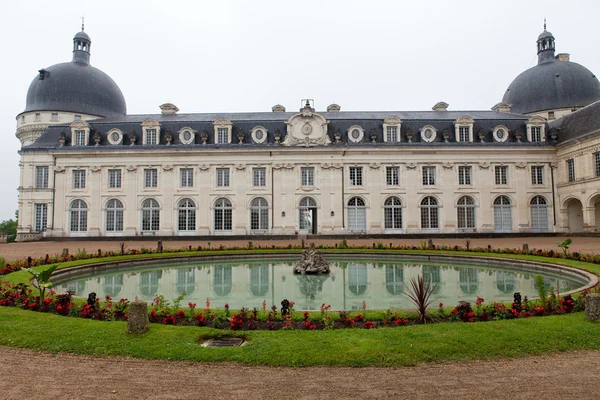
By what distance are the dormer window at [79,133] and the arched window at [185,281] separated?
29.4 m

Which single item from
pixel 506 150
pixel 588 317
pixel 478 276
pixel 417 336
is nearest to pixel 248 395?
pixel 417 336

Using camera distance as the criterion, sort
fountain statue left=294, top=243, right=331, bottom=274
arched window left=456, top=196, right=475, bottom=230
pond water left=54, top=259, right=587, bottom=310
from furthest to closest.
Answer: arched window left=456, top=196, right=475, bottom=230, fountain statue left=294, top=243, right=331, bottom=274, pond water left=54, top=259, right=587, bottom=310

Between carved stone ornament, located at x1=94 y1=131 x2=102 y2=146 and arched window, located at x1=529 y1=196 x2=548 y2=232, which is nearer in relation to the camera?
arched window, located at x1=529 y1=196 x2=548 y2=232

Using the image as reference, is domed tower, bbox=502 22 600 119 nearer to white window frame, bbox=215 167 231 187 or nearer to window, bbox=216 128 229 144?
window, bbox=216 128 229 144

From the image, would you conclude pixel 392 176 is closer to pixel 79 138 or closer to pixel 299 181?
pixel 299 181

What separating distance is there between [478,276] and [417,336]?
1016cm

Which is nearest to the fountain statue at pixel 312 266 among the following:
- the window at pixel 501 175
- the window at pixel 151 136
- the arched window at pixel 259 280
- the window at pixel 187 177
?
the arched window at pixel 259 280

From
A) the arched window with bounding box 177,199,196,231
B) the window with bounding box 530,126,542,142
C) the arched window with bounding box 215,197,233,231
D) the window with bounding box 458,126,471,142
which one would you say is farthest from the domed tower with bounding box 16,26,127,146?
the window with bounding box 530,126,542,142

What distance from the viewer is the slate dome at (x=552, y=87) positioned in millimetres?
47781

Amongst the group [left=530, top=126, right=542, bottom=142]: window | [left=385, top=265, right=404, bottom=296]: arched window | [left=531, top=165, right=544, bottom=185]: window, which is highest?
[left=530, top=126, right=542, bottom=142]: window

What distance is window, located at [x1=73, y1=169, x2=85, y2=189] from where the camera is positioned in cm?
4078

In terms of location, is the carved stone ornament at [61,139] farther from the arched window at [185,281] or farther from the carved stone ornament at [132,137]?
→ the arched window at [185,281]

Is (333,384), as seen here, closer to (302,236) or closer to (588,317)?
(588,317)

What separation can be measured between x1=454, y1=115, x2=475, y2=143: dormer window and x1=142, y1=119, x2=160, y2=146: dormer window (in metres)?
30.7
